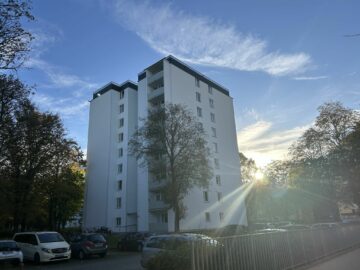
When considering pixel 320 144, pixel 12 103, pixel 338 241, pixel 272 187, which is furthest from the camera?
pixel 272 187

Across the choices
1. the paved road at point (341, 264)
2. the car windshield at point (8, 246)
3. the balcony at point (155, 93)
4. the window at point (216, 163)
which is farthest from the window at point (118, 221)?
the paved road at point (341, 264)

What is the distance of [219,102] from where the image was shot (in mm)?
57000

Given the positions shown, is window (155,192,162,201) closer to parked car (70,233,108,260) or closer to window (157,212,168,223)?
window (157,212,168,223)

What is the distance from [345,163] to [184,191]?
19.5 meters

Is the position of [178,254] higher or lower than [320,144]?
lower

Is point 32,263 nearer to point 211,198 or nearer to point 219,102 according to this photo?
point 211,198

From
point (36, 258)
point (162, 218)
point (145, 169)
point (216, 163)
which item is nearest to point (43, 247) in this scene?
point (36, 258)

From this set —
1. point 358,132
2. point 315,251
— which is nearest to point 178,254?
point 315,251

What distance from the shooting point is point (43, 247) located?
65.1 feet

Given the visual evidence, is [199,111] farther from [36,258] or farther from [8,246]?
[8,246]

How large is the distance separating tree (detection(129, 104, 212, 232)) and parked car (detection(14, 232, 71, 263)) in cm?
1631

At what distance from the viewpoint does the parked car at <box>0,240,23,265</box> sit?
60.2 ft

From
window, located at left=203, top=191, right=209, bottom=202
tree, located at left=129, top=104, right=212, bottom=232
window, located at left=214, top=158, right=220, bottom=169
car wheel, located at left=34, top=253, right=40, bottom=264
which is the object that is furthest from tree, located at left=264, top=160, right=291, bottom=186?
car wheel, located at left=34, top=253, right=40, bottom=264

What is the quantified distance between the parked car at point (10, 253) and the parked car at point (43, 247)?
1.23 metres
